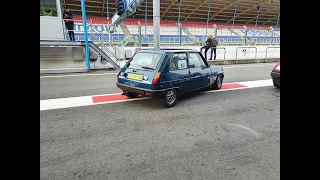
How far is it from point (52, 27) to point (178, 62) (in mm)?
8894

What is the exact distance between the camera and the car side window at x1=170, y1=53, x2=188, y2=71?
5661 millimetres

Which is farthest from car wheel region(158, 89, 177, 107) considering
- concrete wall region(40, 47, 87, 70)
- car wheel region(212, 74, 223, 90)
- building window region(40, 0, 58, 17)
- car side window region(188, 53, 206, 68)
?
building window region(40, 0, 58, 17)

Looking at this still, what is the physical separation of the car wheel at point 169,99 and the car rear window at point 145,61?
2.35ft

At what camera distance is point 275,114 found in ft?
16.7

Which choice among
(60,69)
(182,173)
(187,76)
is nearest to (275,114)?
(187,76)

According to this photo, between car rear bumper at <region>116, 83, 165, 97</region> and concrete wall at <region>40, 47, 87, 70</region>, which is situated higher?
concrete wall at <region>40, 47, 87, 70</region>

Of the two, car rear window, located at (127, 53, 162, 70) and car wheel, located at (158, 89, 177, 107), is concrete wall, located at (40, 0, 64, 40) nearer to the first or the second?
car rear window, located at (127, 53, 162, 70)

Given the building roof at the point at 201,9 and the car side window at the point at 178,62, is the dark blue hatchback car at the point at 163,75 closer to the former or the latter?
the car side window at the point at 178,62

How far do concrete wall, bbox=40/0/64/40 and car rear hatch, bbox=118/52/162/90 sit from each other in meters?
7.83

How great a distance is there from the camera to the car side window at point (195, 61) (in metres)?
6.22

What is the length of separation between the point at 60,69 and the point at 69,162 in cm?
921

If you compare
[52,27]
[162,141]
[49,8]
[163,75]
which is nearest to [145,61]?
[163,75]

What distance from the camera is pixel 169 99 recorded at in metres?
5.57
